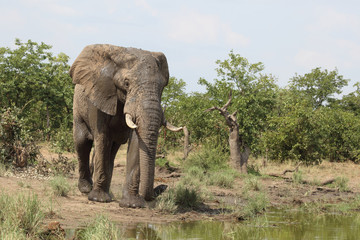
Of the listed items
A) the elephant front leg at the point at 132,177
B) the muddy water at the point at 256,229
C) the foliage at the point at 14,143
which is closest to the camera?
the muddy water at the point at 256,229

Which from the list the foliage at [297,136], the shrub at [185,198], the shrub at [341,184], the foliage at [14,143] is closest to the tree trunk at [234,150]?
the shrub at [341,184]

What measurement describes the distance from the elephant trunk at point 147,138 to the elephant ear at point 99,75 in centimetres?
99

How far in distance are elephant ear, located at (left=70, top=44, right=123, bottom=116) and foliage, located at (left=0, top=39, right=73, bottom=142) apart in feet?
75.9

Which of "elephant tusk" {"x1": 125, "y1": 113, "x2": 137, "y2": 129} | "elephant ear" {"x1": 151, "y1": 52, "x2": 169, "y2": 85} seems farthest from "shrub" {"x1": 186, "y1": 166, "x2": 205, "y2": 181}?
"elephant tusk" {"x1": 125, "y1": 113, "x2": 137, "y2": 129}

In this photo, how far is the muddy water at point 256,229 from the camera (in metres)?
7.22

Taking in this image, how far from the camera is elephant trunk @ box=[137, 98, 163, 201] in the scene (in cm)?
845

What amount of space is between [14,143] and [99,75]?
18.2 feet

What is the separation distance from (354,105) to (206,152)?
3296cm

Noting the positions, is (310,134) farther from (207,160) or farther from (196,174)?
(196,174)

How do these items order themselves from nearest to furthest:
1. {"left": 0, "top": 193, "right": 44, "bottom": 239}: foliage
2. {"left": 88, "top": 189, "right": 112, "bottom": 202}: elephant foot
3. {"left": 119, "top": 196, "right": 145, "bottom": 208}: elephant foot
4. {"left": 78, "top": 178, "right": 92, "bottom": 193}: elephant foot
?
{"left": 0, "top": 193, "right": 44, "bottom": 239}: foliage < {"left": 119, "top": 196, "right": 145, "bottom": 208}: elephant foot < {"left": 88, "top": 189, "right": 112, "bottom": 202}: elephant foot < {"left": 78, "top": 178, "right": 92, "bottom": 193}: elephant foot

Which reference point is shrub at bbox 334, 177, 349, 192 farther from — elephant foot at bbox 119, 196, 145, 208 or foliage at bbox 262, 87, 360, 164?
elephant foot at bbox 119, 196, 145, 208

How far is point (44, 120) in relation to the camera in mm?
36750

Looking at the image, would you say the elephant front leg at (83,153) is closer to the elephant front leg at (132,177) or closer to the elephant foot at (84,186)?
the elephant foot at (84,186)

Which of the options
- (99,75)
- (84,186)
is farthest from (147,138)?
(84,186)
